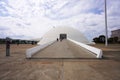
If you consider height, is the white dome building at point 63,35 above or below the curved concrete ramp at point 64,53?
above

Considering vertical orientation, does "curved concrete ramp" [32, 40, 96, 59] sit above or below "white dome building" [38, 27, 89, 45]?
below

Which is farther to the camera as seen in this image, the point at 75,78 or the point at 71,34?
the point at 71,34

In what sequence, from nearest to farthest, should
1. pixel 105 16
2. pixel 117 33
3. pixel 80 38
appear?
pixel 105 16 < pixel 80 38 < pixel 117 33

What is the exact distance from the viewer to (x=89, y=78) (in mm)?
6195

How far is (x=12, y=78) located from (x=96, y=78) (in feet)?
11.4

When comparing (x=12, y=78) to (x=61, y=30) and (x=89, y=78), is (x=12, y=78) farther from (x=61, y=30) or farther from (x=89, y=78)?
(x=61, y=30)

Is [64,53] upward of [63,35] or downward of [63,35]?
downward

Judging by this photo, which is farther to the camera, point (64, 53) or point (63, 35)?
point (63, 35)

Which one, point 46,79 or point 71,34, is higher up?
point 71,34

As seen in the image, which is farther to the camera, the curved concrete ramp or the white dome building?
the white dome building

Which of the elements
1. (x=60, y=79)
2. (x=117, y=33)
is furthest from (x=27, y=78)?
(x=117, y=33)

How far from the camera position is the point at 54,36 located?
63.5m

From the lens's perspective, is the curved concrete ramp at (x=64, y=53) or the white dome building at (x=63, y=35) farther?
the white dome building at (x=63, y=35)

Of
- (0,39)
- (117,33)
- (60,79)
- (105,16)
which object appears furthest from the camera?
(117,33)
